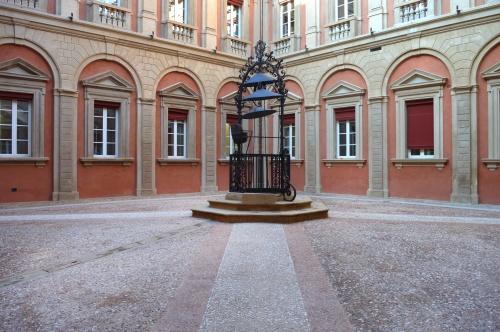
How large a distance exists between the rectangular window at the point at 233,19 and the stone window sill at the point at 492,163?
35.4ft

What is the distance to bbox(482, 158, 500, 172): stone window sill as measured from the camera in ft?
36.4

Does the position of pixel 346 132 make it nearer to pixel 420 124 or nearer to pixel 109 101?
pixel 420 124

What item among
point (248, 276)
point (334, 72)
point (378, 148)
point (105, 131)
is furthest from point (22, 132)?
point (378, 148)

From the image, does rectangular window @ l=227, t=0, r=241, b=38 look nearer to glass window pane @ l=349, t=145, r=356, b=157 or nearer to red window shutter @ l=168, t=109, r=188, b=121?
red window shutter @ l=168, t=109, r=188, b=121

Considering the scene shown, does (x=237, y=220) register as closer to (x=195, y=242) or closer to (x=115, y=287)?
(x=195, y=242)

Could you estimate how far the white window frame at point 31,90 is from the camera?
36.8 feet

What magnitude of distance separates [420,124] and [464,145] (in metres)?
1.60

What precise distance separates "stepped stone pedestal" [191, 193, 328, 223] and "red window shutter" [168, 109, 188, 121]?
22.3ft

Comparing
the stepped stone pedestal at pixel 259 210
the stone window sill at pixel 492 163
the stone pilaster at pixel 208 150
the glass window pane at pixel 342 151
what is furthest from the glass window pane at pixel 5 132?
the stone window sill at pixel 492 163

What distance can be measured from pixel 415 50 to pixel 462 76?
5.95ft

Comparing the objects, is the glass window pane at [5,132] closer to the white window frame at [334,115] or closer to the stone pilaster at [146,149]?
the stone pilaster at [146,149]

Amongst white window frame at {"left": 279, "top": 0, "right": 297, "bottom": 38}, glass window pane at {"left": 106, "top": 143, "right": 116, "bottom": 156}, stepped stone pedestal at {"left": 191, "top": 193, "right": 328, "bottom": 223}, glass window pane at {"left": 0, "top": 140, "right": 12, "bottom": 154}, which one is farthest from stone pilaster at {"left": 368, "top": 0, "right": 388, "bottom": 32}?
glass window pane at {"left": 0, "top": 140, "right": 12, "bottom": 154}

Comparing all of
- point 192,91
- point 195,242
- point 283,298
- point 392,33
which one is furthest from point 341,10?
point 283,298

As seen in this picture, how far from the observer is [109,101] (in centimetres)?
1324
